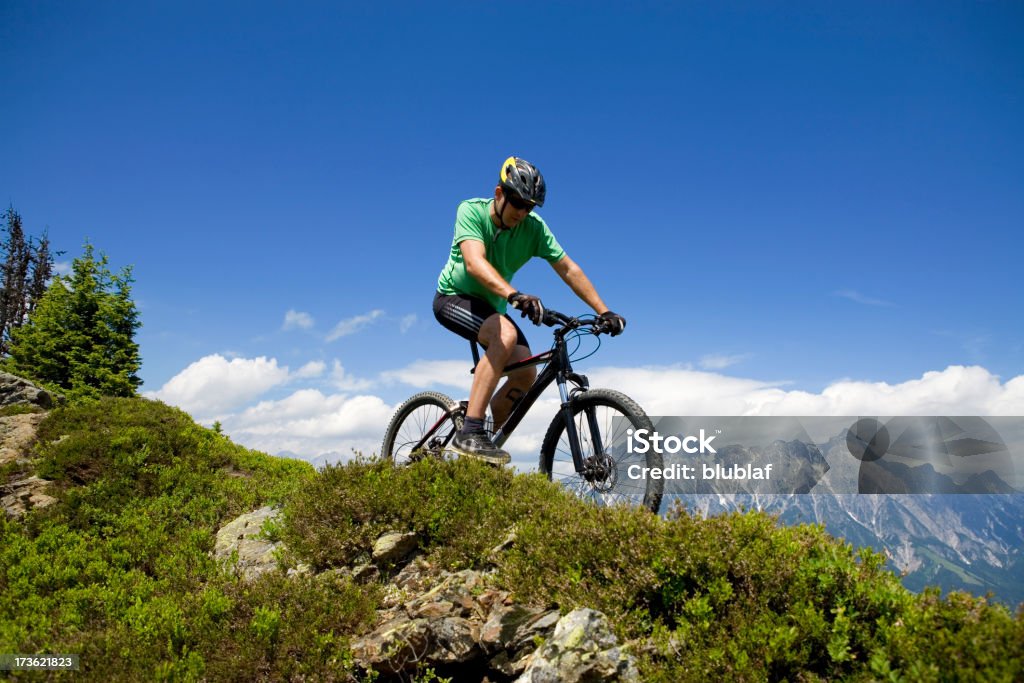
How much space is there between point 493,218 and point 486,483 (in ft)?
9.93

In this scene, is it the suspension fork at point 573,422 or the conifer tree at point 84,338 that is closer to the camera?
the suspension fork at point 573,422

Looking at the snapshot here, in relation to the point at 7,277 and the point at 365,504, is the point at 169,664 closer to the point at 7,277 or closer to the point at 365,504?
the point at 365,504

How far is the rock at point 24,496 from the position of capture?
9.14 metres

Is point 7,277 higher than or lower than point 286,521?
higher

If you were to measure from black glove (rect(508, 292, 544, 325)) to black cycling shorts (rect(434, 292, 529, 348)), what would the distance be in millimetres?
1096

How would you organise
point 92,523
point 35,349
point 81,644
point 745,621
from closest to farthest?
point 745,621 < point 81,644 < point 92,523 < point 35,349

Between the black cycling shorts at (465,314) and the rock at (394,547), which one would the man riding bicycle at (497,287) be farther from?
the rock at (394,547)

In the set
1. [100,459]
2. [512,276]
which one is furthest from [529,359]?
[100,459]

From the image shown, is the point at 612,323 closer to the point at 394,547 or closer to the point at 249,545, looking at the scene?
the point at 394,547

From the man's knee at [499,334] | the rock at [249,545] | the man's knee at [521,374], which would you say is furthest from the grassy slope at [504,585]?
the man's knee at [499,334]

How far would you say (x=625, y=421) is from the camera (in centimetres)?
595

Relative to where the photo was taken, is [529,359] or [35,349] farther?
[35,349]

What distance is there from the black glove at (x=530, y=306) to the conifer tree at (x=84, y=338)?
24110 millimetres

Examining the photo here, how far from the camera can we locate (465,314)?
752cm
